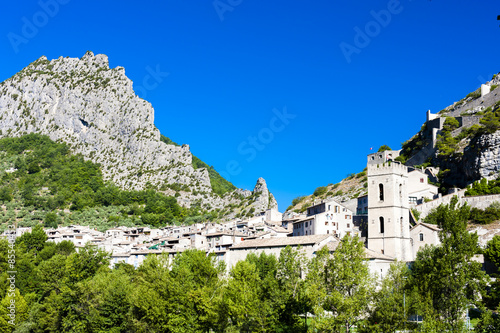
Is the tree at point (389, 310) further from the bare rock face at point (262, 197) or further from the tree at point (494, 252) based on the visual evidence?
the bare rock face at point (262, 197)

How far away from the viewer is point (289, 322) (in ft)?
158

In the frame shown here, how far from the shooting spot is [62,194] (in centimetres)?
16475

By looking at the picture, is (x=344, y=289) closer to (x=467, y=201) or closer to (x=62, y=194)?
(x=467, y=201)

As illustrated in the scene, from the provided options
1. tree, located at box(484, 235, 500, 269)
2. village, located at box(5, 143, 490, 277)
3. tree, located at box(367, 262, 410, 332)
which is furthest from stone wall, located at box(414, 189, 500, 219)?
tree, located at box(367, 262, 410, 332)

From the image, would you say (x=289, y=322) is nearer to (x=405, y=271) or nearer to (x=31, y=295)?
(x=405, y=271)

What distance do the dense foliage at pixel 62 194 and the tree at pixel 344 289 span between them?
4092 inches

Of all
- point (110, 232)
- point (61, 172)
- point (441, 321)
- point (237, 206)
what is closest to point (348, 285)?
point (441, 321)

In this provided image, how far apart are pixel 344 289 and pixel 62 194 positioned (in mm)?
137794

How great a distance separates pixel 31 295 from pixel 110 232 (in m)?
51.3

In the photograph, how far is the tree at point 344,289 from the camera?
4184 centimetres

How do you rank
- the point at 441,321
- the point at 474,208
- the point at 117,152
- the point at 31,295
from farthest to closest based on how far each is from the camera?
the point at 117,152, the point at 474,208, the point at 31,295, the point at 441,321

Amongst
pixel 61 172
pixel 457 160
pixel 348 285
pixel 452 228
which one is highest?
pixel 61 172

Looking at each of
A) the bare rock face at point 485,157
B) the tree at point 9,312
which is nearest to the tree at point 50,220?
the tree at point 9,312

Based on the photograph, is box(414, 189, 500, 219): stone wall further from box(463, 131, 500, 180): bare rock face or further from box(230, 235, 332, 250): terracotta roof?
box(230, 235, 332, 250): terracotta roof
